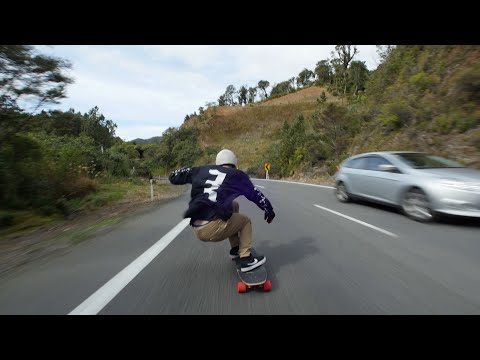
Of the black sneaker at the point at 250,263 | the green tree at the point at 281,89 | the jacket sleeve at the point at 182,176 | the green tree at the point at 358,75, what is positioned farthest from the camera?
the green tree at the point at 281,89

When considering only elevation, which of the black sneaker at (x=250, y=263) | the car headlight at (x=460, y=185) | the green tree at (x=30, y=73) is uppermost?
the green tree at (x=30, y=73)

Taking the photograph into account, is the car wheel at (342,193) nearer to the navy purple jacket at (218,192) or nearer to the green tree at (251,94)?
the navy purple jacket at (218,192)

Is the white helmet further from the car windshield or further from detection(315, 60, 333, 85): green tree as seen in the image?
detection(315, 60, 333, 85): green tree

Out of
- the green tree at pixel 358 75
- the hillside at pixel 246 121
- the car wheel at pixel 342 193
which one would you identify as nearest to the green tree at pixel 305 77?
the hillside at pixel 246 121

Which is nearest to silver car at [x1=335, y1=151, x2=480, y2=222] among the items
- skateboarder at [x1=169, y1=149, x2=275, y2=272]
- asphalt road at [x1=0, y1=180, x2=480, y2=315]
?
asphalt road at [x1=0, y1=180, x2=480, y2=315]

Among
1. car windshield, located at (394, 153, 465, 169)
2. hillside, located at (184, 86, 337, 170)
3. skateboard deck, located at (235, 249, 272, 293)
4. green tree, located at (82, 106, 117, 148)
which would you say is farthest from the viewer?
hillside, located at (184, 86, 337, 170)

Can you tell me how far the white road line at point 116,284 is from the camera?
314 centimetres

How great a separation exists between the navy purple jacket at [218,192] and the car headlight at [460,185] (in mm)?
4826

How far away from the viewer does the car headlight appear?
20.7 ft

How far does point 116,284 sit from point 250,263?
1.60 m

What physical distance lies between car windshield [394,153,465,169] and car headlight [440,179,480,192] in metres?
1.14

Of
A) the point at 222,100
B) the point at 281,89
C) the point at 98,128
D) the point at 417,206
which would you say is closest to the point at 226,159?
the point at 417,206
